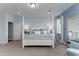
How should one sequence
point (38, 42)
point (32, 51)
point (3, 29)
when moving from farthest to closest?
1. point (3, 29)
2. point (38, 42)
3. point (32, 51)

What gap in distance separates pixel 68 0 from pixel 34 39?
5111 millimetres

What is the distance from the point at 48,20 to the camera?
10.4m

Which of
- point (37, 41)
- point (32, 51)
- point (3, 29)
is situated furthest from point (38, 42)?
point (3, 29)

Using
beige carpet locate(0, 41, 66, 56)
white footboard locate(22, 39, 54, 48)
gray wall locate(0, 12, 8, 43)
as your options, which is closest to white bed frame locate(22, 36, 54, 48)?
white footboard locate(22, 39, 54, 48)

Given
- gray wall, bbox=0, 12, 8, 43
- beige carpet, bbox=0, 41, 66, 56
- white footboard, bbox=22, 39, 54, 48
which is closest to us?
beige carpet, bbox=0, 41, 66, 56

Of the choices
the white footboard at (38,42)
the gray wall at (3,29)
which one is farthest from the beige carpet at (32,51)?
the gray wall at (3,29)

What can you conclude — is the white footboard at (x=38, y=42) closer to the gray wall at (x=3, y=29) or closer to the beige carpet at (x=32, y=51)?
the beige carpet at (x=32, y=51)

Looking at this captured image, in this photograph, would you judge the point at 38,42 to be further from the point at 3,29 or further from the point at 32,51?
the point at 3,29

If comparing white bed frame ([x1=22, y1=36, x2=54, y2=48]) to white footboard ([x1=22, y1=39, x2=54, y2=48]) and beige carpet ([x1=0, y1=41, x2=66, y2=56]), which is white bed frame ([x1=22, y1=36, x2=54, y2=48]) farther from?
beige carpet ([x1=0, y1=41, x2=66, y2=56])

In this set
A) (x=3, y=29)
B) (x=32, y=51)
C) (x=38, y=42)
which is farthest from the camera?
(x=3, y=29)

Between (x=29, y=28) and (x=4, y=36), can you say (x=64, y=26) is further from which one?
(x=4, y=36)

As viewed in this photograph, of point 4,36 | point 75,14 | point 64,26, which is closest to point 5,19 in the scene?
point 4,36

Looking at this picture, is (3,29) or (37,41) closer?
(37,41)

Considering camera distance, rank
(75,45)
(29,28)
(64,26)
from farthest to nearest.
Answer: (29,28) → (64,26) → (75,45)
